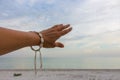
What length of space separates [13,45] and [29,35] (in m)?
0.11

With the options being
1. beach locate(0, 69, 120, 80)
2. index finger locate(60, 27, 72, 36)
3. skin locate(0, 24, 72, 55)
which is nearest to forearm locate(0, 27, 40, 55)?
skin locate(0, 24, 72, 55)

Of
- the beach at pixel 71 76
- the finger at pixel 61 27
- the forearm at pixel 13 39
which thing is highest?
the beach at pixel 71 76

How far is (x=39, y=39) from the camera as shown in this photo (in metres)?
1.96

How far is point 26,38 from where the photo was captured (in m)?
1.88

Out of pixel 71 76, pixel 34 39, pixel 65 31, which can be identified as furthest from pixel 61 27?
pixel 71 76

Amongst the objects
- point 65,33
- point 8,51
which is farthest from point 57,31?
point 8,51

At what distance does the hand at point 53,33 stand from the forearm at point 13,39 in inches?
3.4

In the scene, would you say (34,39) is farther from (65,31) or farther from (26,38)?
(65,31)

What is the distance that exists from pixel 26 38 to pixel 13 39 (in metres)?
0.08

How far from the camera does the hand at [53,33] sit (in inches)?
78.5

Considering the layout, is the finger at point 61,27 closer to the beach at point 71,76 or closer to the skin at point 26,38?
the skin at point 26,38

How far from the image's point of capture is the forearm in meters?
1.80

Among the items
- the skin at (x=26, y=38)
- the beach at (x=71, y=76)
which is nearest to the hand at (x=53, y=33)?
the skin at (x=26, y=38)

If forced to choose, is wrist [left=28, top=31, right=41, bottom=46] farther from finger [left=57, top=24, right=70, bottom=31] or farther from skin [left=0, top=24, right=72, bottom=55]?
finger [left=57, top=24, right=70, bottom=31]
